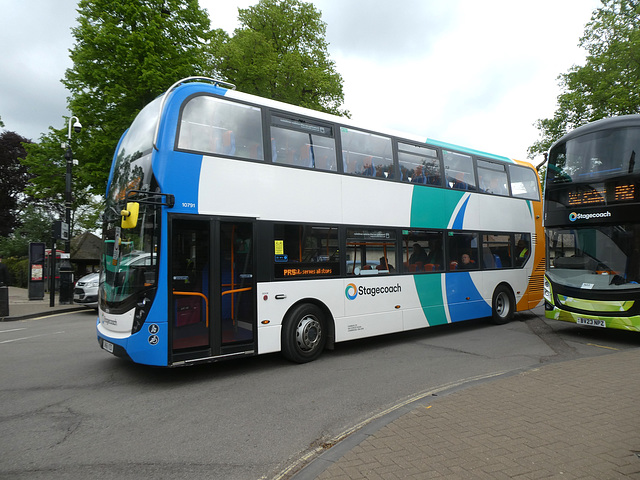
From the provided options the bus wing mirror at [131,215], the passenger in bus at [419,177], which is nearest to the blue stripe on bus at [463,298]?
the passenger in bus at [419,177]

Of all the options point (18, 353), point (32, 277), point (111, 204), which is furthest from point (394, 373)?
point (32, 277)

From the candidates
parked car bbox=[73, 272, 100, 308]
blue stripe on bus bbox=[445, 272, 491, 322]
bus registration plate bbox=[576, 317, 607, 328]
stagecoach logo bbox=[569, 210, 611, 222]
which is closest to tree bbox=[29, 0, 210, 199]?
parked car bbox=[73, 272, 100, 308]

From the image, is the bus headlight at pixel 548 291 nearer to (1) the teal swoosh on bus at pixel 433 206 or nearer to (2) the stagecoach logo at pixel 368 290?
(1) the teal swoosh on bus at pixel 433 206

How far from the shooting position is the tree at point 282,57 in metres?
20.9

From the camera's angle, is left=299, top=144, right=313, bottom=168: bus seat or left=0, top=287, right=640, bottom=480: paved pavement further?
left=299, top=144, right=313, bottom=168: bus seat

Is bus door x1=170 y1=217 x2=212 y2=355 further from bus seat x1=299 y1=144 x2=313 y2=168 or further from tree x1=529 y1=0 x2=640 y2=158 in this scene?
tree x1=529 y1=0 x2=640 y2=158

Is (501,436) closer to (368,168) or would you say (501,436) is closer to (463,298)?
(368,168)

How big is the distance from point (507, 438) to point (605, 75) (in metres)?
26.5

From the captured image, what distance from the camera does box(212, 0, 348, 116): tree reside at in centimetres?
2094

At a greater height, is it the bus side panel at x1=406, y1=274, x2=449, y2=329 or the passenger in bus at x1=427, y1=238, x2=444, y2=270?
the passenger in bus at x1=427, y1=238, x2=444, y2=270

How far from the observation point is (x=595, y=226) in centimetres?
930

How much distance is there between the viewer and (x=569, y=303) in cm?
952

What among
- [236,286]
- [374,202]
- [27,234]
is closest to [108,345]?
[236,286]

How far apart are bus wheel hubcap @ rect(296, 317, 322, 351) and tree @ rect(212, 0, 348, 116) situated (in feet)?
53.2
